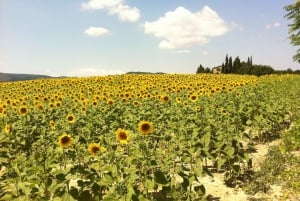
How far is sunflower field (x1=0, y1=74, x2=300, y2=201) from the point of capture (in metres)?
5.48

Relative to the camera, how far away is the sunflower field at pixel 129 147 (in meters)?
5.48

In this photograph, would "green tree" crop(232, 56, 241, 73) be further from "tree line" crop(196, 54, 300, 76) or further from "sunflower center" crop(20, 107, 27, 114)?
"sunflower center" crop(20, 107, 27, 114)

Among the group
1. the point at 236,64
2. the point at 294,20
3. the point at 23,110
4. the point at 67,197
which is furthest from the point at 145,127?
the point at 236,64

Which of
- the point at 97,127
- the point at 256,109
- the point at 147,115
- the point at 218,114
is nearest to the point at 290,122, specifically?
the point at 256,109

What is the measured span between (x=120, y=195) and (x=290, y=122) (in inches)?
383

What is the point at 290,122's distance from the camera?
13.2m

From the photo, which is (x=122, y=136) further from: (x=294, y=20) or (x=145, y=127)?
(x=294, y=20)

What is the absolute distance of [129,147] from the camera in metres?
7.87

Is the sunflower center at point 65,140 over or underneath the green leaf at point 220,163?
over

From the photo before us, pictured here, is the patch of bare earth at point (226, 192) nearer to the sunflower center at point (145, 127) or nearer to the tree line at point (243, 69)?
the sunflower center at point (145, 127)

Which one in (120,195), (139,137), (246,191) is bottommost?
(246,191)

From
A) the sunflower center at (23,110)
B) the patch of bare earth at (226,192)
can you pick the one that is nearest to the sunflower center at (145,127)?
the patch of bare earth at (226,192)

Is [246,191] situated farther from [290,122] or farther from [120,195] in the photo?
[290,122]

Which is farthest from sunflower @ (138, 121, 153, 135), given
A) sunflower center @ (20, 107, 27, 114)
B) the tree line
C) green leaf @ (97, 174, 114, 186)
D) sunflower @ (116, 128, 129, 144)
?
the tree line
